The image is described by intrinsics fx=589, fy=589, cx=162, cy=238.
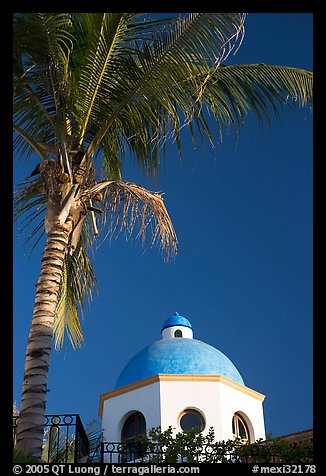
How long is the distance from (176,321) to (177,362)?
3015mm

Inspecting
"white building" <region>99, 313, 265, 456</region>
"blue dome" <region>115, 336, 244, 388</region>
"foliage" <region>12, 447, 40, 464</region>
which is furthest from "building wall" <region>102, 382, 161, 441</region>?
"foliage" <region>12, 447, 40, 464</region>

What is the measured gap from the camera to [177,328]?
19.4 metres

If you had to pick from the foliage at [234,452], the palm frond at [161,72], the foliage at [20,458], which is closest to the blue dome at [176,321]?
the foliage at [234,452]

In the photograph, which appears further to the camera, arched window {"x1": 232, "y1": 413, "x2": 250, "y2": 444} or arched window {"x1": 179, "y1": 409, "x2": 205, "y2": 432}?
arched window {"x1": 232, "y1": 413, "x2": 250, "y2": 444}

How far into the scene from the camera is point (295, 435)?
12.5 meters

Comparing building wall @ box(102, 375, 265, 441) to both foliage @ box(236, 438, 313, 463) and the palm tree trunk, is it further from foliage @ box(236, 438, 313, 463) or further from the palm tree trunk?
the palm tree trunk

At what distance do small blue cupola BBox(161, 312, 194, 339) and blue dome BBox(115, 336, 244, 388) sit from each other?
164 cm

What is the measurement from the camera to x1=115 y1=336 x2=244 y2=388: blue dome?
16.5m

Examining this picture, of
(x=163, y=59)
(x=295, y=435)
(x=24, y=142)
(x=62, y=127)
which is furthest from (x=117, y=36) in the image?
(x=295, y=435)

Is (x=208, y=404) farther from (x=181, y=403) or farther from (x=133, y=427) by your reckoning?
(x=133, y=427)

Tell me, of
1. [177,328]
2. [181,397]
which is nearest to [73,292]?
[181,397]

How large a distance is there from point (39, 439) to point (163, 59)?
4563mm

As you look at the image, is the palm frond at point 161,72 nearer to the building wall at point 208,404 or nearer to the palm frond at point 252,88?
the palm frond at point 252,88
